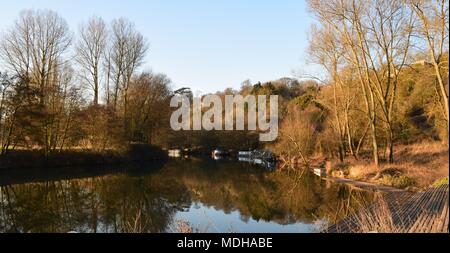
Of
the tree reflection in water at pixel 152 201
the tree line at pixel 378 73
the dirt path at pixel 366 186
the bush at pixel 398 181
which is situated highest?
the tree line at pixel 378 73

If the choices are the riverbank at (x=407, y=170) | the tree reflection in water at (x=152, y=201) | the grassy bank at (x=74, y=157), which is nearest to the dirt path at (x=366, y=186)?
the riverbank at (x=407, y=170)

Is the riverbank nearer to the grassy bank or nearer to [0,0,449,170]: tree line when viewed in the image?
[0,0,449,170]: tree line

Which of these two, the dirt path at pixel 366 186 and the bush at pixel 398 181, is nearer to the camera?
the dirt path at pixel 366 186

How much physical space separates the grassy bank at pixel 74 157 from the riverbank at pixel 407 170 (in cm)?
1718

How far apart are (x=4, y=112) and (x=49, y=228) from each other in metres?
15.5

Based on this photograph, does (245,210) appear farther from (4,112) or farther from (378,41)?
(4,112)

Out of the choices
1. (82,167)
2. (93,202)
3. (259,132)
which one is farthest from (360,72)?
(259,132)

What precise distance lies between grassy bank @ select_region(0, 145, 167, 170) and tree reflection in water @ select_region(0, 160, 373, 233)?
5.28 meters

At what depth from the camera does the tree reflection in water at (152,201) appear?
1141 centimetres

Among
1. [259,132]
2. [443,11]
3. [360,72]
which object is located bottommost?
[259,132]

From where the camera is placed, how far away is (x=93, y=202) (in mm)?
14922

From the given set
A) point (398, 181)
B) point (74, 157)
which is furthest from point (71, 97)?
point (398, 181)

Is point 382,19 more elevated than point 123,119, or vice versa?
point 382,19

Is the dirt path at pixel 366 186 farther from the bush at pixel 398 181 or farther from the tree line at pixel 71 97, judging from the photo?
the tree line at pixel 71 97
